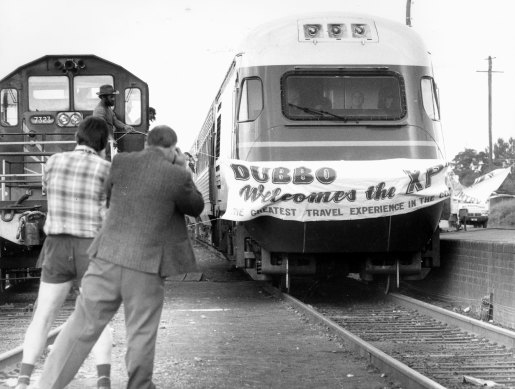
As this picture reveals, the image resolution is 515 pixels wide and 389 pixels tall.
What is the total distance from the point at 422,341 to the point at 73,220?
4513 millimetres

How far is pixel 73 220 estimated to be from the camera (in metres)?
6.23

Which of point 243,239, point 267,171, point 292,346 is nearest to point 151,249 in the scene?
point 292,346

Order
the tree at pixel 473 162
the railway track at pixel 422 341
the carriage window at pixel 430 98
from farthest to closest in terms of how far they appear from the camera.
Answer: the tree at pixel 473 162 < the carriage window at pixel 430 98 < the railway track at pixel 422 341

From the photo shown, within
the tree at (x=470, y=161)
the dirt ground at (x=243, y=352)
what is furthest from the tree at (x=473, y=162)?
the dirt ground at (x=243, y=352)

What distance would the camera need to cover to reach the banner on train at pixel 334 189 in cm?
1169

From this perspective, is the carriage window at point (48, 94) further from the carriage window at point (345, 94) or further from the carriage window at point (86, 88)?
the carriage window at point (345, 94)

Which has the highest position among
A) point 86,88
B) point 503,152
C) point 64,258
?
point 86,88

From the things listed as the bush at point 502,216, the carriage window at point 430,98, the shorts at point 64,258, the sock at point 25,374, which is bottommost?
the bush at point 502,216

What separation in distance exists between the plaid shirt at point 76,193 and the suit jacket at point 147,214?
0.50 meters

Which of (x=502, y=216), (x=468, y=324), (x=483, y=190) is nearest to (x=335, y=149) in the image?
(x=468, y=324)

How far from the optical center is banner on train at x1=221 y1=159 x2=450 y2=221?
460 inches

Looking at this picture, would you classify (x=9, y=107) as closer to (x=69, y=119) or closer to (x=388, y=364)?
(x=69, y=119)

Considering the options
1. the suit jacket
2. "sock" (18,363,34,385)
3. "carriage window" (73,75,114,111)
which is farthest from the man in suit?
"carriage window" (73,75,114,111)

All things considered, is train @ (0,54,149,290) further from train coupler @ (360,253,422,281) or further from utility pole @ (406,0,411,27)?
utility pole @ (406,0,411,27)
